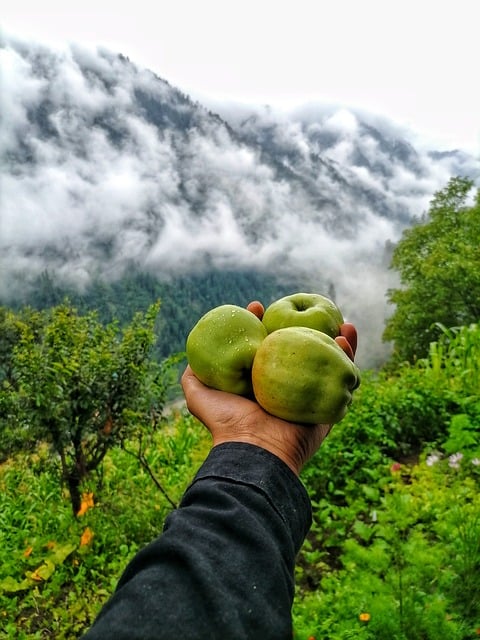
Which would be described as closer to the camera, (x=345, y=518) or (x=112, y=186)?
(x=345, y=518)

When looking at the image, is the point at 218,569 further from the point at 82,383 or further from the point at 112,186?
the point at 112,186

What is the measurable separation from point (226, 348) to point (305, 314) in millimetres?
424

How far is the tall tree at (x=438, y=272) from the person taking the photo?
26.1 metres

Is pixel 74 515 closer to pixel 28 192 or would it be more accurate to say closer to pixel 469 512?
pixel 469 512

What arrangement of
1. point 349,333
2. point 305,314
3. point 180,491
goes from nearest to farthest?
point 305,314 < point 349,333 < point 180,491

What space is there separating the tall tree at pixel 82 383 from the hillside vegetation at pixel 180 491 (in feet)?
0.05

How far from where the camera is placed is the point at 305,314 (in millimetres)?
2227

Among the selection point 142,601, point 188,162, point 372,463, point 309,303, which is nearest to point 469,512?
point 372,463

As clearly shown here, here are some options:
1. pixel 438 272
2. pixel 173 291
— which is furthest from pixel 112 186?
pixel 438 272

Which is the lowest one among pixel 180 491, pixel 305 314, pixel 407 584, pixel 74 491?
pixel 74 491

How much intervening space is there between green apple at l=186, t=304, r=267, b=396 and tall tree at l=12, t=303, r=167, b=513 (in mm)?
3033

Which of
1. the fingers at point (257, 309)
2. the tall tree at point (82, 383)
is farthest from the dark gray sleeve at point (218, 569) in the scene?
the tall tree at point (82, 383)

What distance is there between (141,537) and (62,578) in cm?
83

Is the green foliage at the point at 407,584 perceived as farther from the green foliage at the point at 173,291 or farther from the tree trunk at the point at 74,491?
the green foliage at the point at 173,291
